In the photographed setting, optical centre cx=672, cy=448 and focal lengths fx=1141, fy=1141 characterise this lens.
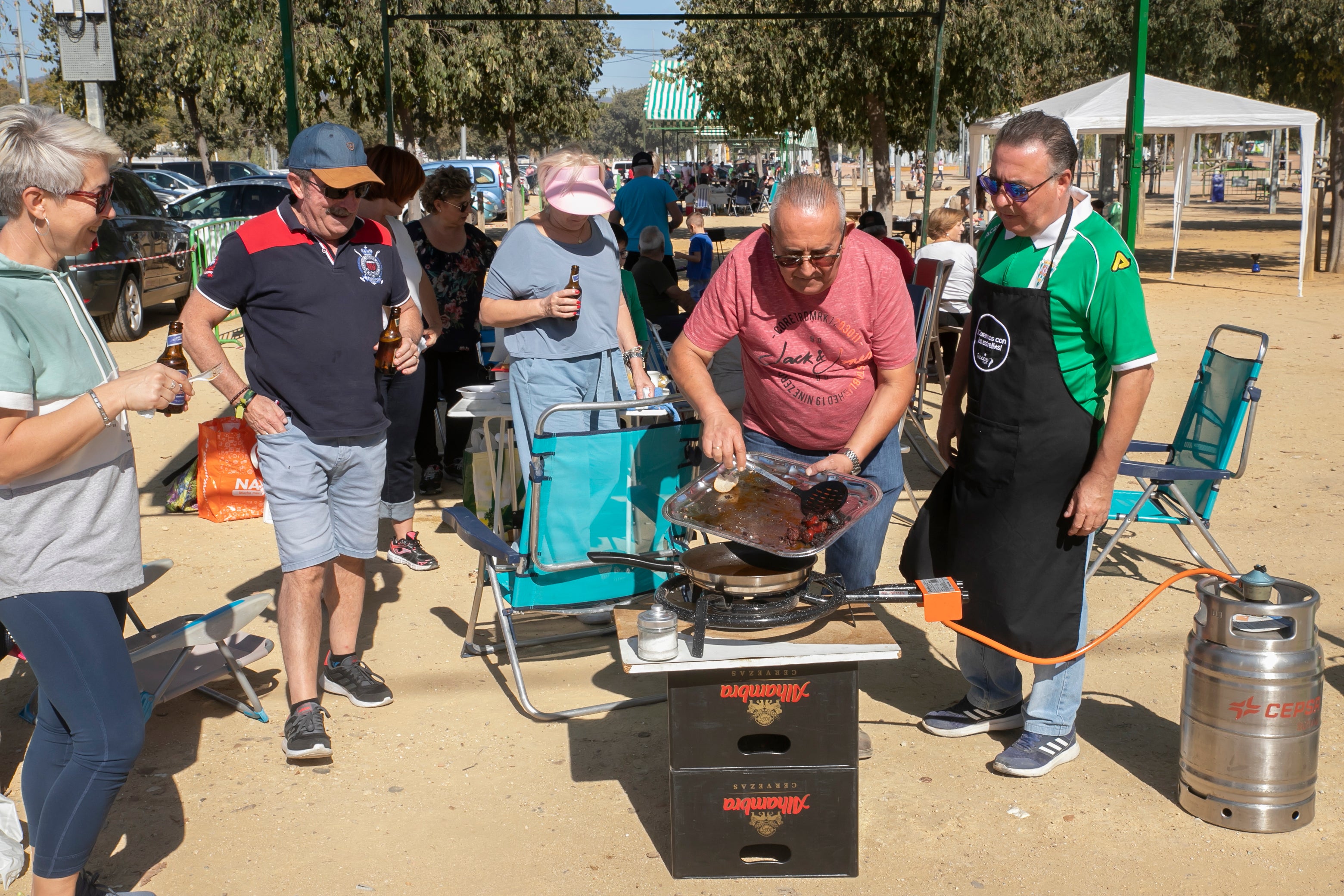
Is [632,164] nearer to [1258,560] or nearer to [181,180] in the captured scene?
[1258,560]

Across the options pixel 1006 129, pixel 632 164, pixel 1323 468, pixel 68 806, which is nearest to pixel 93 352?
pixel 68 806

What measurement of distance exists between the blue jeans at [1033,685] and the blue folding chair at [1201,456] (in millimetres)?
998

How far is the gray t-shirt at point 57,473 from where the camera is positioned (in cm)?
234

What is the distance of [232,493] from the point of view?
20.7 ft

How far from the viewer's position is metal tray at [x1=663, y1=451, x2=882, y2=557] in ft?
9.44

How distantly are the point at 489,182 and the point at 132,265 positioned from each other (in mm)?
20593

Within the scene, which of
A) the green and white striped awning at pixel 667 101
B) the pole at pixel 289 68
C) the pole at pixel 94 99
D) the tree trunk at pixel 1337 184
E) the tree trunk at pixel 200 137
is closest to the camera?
the pole at pixel 289 68

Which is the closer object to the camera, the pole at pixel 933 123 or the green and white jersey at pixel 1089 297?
the green and white jersey at pixel 1089 297

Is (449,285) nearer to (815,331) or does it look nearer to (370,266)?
(370,266)

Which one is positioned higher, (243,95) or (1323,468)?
(243,95)

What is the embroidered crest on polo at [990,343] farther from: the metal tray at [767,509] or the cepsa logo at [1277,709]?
the cepsa logo at [1277,709]

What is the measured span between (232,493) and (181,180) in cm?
2337

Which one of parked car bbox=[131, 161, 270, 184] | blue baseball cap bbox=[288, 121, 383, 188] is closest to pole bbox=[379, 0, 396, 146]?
blue baseball cap bbox=[288, 121, 383, 188]

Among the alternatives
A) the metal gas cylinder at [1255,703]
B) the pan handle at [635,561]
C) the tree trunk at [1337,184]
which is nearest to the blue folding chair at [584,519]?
the pan handle at [635,561]
